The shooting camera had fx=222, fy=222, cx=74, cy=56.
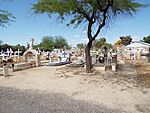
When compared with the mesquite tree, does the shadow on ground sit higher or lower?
lower

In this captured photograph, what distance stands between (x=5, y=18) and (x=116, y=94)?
1023 cm

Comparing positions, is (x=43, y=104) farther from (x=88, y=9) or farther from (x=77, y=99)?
(x=88, y=9)

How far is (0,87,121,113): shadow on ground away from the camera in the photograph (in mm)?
7422

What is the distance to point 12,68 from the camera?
64.1 ft

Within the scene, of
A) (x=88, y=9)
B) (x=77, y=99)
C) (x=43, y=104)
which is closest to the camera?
(x=43, y=104)

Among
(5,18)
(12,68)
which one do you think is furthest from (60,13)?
(12,68)

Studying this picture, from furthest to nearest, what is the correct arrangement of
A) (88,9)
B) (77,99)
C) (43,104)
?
(88,9) → (77,99) → (43,104)

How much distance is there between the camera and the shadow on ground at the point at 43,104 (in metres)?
7.42

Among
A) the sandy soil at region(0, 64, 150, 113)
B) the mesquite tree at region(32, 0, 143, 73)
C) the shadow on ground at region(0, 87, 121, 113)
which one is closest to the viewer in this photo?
the shadow on ground at region(0, 87, 121, 113)

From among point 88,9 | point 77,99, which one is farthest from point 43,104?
point 88,9

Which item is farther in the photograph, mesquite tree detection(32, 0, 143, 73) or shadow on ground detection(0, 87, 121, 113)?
mesquite tree detection(32, 0, 143, 73)

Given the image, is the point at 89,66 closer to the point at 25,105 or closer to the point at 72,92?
the point at 72,92

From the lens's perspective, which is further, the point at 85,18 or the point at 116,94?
the point at 85,18

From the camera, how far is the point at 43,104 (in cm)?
817
